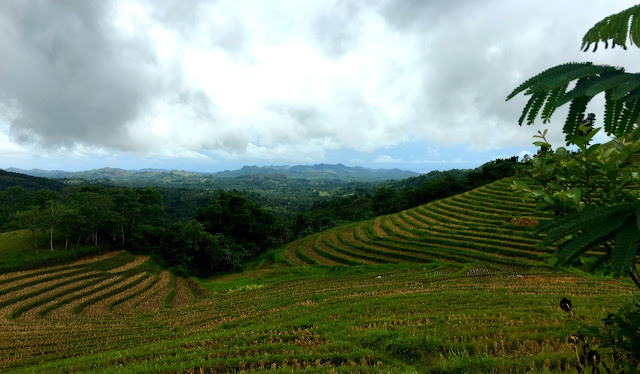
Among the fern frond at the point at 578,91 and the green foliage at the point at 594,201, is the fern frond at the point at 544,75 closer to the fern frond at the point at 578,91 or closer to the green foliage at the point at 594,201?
the fern frond at the point at 578,91

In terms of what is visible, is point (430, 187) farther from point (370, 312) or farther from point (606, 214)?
point (606, 214)

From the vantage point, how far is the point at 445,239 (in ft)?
103

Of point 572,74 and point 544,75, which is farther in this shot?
point 544,75

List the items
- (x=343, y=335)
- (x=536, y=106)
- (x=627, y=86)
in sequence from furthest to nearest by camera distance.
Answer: (x=343, y=335)
(x=536, y=106)
(x=627, y=86)

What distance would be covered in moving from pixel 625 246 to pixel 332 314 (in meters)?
11.8

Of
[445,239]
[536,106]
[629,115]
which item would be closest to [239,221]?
[445,239]

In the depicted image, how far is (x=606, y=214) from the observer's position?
5.76 feet

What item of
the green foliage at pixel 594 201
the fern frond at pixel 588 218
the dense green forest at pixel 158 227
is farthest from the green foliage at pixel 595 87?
the dense green forest at pixel 158 227

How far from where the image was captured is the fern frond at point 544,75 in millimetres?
2225

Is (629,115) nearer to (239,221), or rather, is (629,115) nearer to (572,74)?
(572,74)

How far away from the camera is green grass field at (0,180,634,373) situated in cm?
700

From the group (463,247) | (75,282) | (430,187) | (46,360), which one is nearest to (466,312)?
(46,360)

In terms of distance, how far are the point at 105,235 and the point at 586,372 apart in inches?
1946

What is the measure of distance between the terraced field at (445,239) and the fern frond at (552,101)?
87.8 ft
